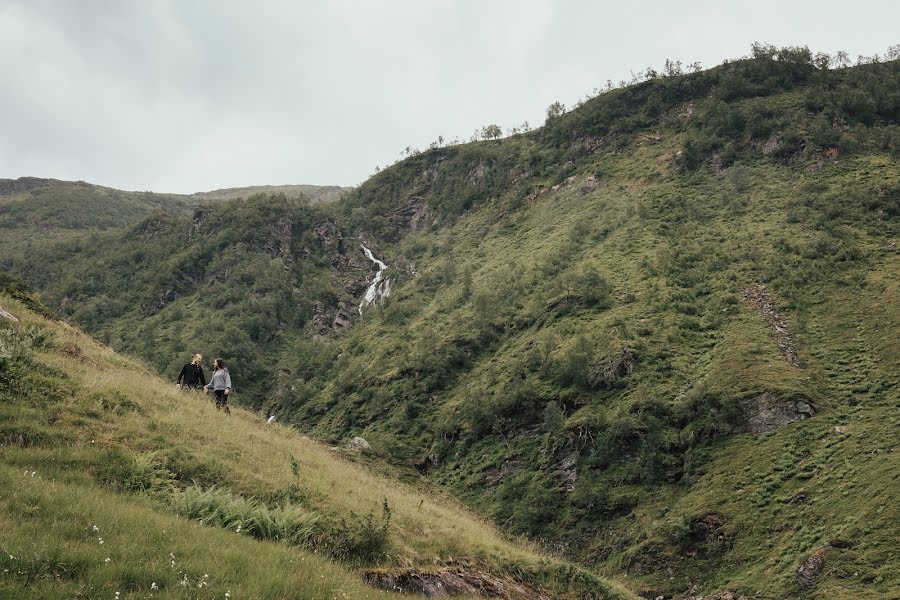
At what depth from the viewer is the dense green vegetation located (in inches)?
957

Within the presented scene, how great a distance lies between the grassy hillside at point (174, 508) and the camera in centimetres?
640

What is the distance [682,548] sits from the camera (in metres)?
23.6

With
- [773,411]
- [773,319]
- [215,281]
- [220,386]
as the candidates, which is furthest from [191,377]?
[215,281]

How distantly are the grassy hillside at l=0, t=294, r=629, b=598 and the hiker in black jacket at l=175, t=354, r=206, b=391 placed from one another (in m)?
2.52

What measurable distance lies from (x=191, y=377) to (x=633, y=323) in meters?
32.3

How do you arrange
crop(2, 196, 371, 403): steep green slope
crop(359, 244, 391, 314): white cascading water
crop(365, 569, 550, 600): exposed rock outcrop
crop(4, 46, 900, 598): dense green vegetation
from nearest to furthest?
crop(365, 569, 550, 600): exposed rock outcrop, crop(4, 46, 900, 598): dense green vegetation, crop(2, 196, 371, 403): steep green slope, crop(359, 244, 391, 314): white cascading water

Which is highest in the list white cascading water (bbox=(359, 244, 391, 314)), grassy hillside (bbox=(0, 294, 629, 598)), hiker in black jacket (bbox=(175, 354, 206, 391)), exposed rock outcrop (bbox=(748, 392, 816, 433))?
white cascading water (bbox=(359, 244, 391, 314))

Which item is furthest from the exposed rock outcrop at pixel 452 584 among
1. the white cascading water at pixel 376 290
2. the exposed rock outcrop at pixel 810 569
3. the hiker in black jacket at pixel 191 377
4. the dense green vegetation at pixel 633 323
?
the white cascading water at pixel 376 290

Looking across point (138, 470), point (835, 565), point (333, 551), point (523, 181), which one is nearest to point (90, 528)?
point (138, 470)

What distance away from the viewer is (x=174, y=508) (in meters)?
8.67

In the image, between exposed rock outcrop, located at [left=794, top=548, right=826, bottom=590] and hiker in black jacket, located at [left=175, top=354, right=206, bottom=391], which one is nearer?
exposed rock outcrop, located at [left=794, top=548, right=826, bottom=590]

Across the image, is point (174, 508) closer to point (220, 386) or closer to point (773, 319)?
point (220, 386)

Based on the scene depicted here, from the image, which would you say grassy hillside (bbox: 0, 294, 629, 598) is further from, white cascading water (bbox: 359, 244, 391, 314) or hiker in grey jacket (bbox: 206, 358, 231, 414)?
white cascading water (bbox: 359, 244, 391, 314)

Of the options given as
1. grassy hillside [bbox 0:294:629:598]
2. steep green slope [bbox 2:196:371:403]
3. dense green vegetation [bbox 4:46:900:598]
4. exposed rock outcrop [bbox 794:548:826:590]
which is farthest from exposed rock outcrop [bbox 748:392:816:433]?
steep green slope [bbox 2:196:371:403]
